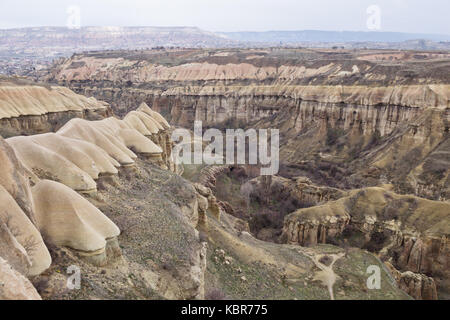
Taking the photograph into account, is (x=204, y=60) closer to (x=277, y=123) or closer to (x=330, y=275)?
(x=277, y=123)

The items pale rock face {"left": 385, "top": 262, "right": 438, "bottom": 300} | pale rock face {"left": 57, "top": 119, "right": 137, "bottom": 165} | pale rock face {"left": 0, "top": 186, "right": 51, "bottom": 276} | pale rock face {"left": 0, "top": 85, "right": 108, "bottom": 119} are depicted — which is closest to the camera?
pale rock face {"left": 0, "top": 186, "right": 51, "bottom": 276}

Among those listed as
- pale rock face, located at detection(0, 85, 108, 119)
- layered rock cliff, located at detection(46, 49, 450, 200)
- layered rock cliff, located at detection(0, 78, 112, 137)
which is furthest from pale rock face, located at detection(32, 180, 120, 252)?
layered rock cliff, located at detection(46, 49, 450, 200)

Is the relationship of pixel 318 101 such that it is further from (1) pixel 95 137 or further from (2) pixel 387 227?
(1) pixel 95 137

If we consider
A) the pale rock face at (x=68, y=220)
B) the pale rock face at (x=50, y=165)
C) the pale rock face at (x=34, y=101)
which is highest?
the pale rock face at (x=34, y=101)

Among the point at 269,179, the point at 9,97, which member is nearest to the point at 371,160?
the point at 269,179

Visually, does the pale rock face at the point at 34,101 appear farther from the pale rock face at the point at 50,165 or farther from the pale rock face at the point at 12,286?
the pale rock face at the point at 12,286

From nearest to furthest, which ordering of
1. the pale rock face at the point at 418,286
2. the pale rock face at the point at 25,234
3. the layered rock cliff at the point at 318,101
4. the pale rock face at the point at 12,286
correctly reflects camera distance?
the pale rock face at the point at 12,286, the pale rock face at the point at 25,234, the pale rock face at the point at 418,286, the layered rock cliff at the point at 318,101

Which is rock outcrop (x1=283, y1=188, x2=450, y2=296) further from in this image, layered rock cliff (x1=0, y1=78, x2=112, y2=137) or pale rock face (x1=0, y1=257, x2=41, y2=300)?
layered rock cliff (x1=0, y1=78, x2=112, y2=137)

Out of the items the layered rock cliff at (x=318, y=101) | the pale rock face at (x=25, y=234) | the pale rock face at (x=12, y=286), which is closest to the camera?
the pale rock face at (x=12, y=286)

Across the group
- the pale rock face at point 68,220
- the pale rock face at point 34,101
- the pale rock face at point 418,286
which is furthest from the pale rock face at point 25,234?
the pale rock face at point 34,101
